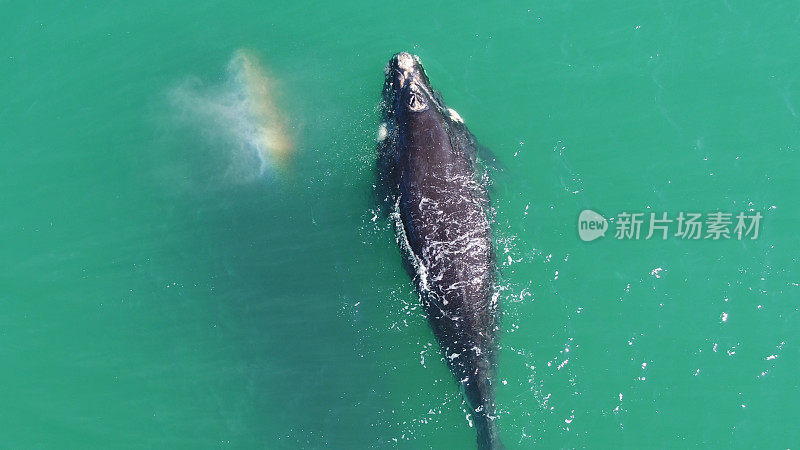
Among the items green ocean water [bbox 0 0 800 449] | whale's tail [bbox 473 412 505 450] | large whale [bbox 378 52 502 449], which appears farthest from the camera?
green ocean water [bbox 0 0 800 449]

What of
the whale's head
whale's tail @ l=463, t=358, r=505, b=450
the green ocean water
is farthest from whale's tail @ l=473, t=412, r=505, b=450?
the whale's head

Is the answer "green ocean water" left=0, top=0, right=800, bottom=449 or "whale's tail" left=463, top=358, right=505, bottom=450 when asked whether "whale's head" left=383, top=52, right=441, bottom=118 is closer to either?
"green ocean water" left=0, top=0, right=800, bottom=449

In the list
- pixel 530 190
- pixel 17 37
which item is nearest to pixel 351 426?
pixel 530 190

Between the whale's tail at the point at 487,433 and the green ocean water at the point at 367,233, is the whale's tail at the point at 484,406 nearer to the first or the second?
the whale's tail at the point at 487,433

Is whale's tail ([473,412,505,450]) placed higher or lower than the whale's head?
lower

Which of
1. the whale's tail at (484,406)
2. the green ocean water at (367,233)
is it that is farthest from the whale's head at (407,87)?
the whale's tail at (484,406)

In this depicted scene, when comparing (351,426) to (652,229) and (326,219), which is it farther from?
(652,229)

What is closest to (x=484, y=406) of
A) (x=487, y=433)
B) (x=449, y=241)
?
(x=487, y=433)
